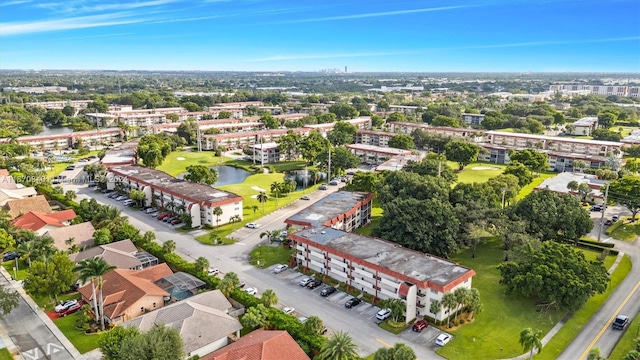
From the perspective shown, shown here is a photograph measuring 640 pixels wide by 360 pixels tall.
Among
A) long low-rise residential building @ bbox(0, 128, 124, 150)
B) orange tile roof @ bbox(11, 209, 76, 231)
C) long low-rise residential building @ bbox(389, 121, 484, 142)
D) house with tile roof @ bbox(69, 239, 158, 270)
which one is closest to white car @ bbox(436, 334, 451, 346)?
house with tile roof @ bbox(69, 239, 158, 270)

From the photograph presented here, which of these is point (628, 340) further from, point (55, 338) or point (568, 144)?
point (568, 144)

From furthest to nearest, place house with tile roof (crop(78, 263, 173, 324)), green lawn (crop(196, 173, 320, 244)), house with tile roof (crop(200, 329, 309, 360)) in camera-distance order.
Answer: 1. green lawn (crop(196, 173, 320, 244))
2. house with tile roof (crop(78, 263, 173, 324))
3. house with tile roof (crop(200, 329, 309, 360))

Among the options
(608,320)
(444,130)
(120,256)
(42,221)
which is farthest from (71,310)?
(444,130)

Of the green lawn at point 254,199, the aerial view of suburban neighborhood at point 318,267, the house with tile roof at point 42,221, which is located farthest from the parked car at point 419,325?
A: the house with tile roof at point 42,221

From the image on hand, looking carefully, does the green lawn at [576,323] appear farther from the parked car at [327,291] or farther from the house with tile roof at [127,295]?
the house with tile roof at [127,295]

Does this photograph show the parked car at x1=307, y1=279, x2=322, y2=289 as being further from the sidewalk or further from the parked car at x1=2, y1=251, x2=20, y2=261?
the parked car at x1=2, y1=251, x2=20, y2=261

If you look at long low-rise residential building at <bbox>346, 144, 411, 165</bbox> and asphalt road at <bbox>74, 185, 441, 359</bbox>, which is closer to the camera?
asphalt road at <bbox>74, 185, 441, 359</bbox>

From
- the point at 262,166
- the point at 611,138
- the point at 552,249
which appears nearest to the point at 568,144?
the point at 611,138
